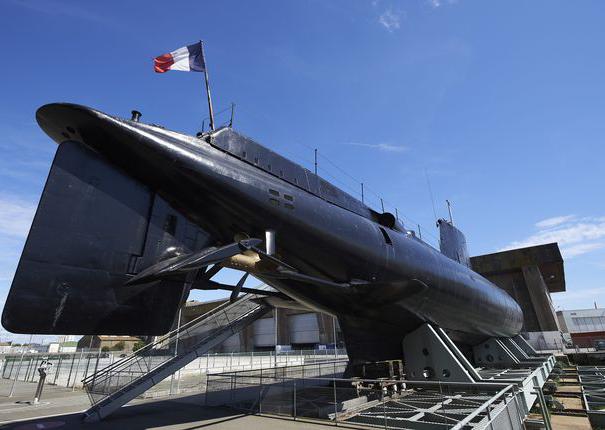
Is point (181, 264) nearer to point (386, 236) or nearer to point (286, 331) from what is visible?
point (386, 236)

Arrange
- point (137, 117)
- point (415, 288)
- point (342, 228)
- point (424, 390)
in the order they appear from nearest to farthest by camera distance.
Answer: point (137, 117) → point (342, 228) → point (415, 288) → point (424, 390)

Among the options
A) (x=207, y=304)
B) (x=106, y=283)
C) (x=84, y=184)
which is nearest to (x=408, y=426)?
(x=106, y=283)

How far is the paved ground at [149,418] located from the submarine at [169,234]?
3153 mm

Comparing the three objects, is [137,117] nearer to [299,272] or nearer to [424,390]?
[299,272]

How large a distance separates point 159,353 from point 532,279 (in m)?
44.5

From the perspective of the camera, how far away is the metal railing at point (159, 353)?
12172 mm

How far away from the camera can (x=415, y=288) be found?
11.2 m

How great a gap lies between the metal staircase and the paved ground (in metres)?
0.55

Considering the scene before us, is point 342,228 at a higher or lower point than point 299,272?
higher

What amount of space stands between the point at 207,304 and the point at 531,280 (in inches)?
2024

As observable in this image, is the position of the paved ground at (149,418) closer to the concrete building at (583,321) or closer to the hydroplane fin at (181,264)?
the hydroplane fin at (181,264)

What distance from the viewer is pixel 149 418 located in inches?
391

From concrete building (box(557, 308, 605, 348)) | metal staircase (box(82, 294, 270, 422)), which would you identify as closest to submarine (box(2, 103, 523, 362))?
metal staircase (box(82, 294, 270, 422))

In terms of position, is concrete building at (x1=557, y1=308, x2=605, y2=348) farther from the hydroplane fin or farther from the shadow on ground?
the hydroplane fin
